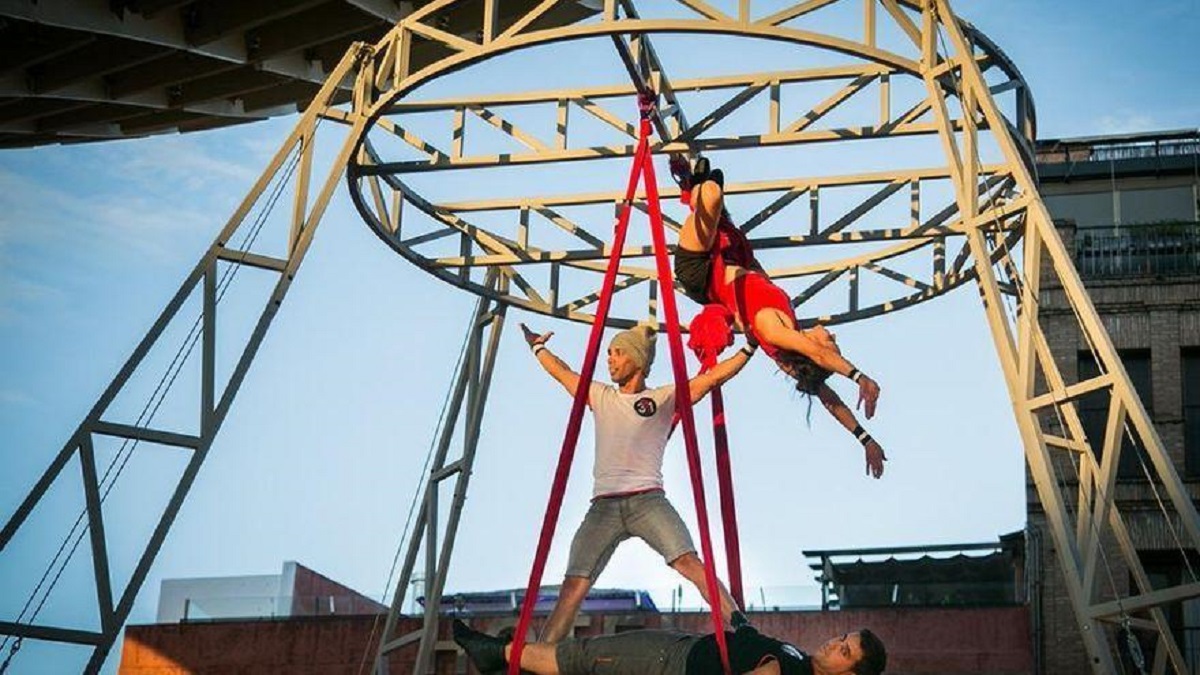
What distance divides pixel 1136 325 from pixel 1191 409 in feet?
4.21

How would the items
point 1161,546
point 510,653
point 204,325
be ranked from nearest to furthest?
point 510,653
point 204,325
point 1161,546

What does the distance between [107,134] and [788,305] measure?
1162 centimetres

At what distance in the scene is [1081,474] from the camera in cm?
1470

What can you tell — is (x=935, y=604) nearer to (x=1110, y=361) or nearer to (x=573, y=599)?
(x=1110, y=361)

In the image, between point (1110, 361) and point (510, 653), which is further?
point (1110, 361)

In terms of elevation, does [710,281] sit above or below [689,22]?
below

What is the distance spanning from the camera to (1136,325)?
26.4 metres

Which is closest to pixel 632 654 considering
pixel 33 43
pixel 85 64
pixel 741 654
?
pixel 741 654

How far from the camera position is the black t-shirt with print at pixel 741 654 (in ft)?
35.1

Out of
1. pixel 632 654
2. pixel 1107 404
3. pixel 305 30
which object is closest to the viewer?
pixel 632 654

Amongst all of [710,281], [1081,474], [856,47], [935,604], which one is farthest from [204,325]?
[935,604]

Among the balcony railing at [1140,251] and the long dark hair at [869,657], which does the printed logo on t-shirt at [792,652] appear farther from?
the balcony railing at [1140,251]

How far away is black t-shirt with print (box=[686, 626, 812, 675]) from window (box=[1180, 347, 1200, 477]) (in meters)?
16.1

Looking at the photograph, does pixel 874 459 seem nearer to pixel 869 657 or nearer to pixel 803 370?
pixel 803 370
